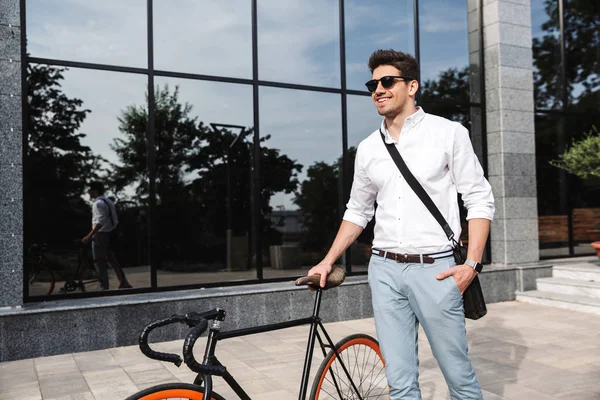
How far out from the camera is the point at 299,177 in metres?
10.3

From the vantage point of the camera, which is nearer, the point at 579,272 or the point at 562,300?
the point at 562,300

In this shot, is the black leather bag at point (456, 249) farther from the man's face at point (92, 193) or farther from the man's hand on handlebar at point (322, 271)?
the man's face at point (92, 193)

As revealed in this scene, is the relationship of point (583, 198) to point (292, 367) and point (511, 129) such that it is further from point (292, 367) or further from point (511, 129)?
point (292, 367)

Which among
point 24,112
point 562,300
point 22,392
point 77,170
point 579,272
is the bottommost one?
point 22,392

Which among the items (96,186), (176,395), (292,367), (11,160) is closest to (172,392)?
(176,395)

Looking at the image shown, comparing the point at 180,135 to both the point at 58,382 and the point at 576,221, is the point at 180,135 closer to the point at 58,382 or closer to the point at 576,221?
the point at 58,382

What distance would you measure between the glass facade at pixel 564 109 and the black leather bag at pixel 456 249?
8.58 meters

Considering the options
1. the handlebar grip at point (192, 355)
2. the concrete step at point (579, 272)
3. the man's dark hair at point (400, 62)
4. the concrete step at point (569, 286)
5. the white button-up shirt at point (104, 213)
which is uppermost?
the man's dark hair at point (400, 62)

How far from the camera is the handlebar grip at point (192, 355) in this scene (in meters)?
1.95

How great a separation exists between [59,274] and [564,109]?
9.41 m

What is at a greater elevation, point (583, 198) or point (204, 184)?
point (204, 184)

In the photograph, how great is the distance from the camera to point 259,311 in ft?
23.9

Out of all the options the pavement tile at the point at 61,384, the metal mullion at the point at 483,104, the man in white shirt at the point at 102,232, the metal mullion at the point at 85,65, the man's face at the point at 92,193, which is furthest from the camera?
the metal mullion at the point at 483,104

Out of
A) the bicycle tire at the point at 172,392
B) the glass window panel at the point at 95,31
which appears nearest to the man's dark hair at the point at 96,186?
the glass window panel at the point at 95,31
